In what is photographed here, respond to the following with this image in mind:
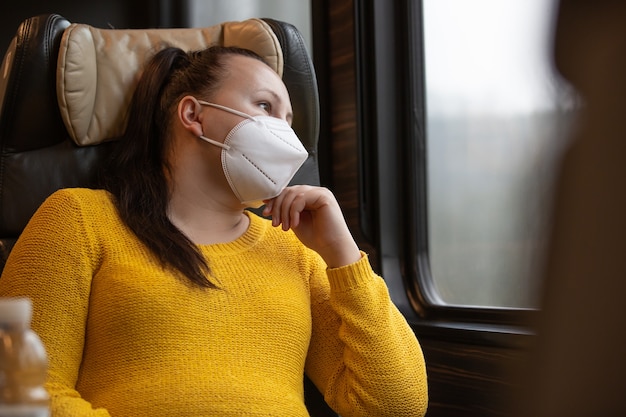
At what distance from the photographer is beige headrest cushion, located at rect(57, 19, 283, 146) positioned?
172 centimetres

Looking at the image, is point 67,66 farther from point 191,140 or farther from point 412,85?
point 412,85

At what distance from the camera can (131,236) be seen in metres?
1.51

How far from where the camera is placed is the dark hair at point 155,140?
1542 millimetres

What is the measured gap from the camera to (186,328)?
4.70 ft

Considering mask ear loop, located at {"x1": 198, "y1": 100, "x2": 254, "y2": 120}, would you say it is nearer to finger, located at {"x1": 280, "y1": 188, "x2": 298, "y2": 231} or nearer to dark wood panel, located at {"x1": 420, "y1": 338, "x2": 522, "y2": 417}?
finger, located at {"x1": 280, "y1": 188, "x2": 298, "y2": 231}

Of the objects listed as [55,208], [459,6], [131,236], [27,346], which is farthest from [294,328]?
[459,6]

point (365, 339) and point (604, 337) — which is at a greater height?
point (604, 337)

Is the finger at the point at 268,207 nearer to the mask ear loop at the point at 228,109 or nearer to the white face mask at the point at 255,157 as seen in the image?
the white face mask at the point at 255,157

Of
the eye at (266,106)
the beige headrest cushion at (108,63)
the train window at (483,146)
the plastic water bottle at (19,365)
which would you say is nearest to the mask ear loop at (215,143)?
the eye at (266,106)

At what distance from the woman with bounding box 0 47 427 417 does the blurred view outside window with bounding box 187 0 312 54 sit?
1069 mm

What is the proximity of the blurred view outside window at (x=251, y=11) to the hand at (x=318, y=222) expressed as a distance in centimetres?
118

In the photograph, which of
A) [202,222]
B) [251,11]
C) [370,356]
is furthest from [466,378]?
[251,11]

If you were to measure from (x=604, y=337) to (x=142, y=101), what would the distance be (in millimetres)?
1451

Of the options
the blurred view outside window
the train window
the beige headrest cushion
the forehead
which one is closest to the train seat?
the beige headrest cushion
